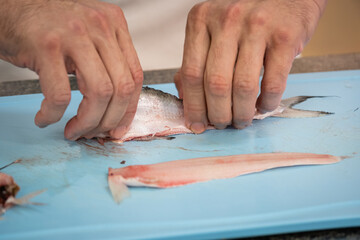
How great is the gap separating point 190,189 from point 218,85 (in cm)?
43

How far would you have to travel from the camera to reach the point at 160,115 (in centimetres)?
152

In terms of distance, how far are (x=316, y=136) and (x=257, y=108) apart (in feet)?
0.84

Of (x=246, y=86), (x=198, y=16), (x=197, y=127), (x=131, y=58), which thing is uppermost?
(x=198, y=16)

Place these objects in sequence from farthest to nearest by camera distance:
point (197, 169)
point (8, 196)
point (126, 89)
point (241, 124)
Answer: point (241, 124)
point (126, 89)
point (197, 169)
point (8, 196)

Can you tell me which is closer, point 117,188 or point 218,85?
point 117,188

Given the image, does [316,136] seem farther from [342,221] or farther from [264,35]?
[342,221]

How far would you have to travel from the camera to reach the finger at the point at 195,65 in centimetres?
134

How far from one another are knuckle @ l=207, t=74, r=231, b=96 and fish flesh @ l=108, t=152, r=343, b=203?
0.25 metres

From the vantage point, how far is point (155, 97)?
5.03 ft

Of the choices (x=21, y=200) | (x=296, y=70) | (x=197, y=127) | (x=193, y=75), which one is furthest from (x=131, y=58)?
(x=296, y=70)

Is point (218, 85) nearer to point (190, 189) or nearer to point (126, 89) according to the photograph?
point (126, 89)

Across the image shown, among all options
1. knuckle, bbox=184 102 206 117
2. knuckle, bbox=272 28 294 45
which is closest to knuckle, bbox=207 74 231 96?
knuckle, bbox=184 102 206 117

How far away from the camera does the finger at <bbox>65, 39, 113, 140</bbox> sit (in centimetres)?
115

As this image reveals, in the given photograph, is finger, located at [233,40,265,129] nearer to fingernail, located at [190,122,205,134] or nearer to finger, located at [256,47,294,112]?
finger, located at [256,47,294,112]
